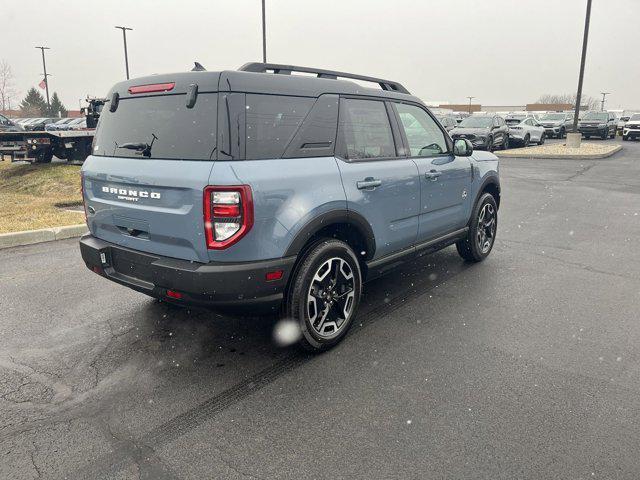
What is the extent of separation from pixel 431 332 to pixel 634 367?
1.39 metres

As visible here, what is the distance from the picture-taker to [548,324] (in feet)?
13.4

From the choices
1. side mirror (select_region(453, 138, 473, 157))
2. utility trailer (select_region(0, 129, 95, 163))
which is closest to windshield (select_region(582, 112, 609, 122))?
utility trailer (select_region(0, 129, 95, 163))

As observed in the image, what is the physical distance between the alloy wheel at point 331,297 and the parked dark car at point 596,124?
34.2 metres

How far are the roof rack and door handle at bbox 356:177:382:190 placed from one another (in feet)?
3.02

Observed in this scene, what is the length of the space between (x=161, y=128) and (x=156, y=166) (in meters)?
0.29

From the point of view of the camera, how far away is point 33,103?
8819cm

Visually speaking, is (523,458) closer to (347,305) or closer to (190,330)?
(347,305)

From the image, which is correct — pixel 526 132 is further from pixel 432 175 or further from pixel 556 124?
pixel 432 175

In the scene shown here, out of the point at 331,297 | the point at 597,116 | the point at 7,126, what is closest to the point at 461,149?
the point at 331,297

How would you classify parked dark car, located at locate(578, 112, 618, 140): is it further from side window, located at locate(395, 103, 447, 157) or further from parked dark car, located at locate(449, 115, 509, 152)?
side window, located at locate(395, 103, 447, 157)

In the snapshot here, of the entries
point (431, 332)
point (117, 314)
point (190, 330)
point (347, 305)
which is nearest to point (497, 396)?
point (431, 332)

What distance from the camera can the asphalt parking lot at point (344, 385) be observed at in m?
2.46

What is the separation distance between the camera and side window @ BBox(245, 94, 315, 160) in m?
3.09

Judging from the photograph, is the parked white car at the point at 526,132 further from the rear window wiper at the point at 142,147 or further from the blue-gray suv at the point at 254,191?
the rear window wiper at the point at 142,147
